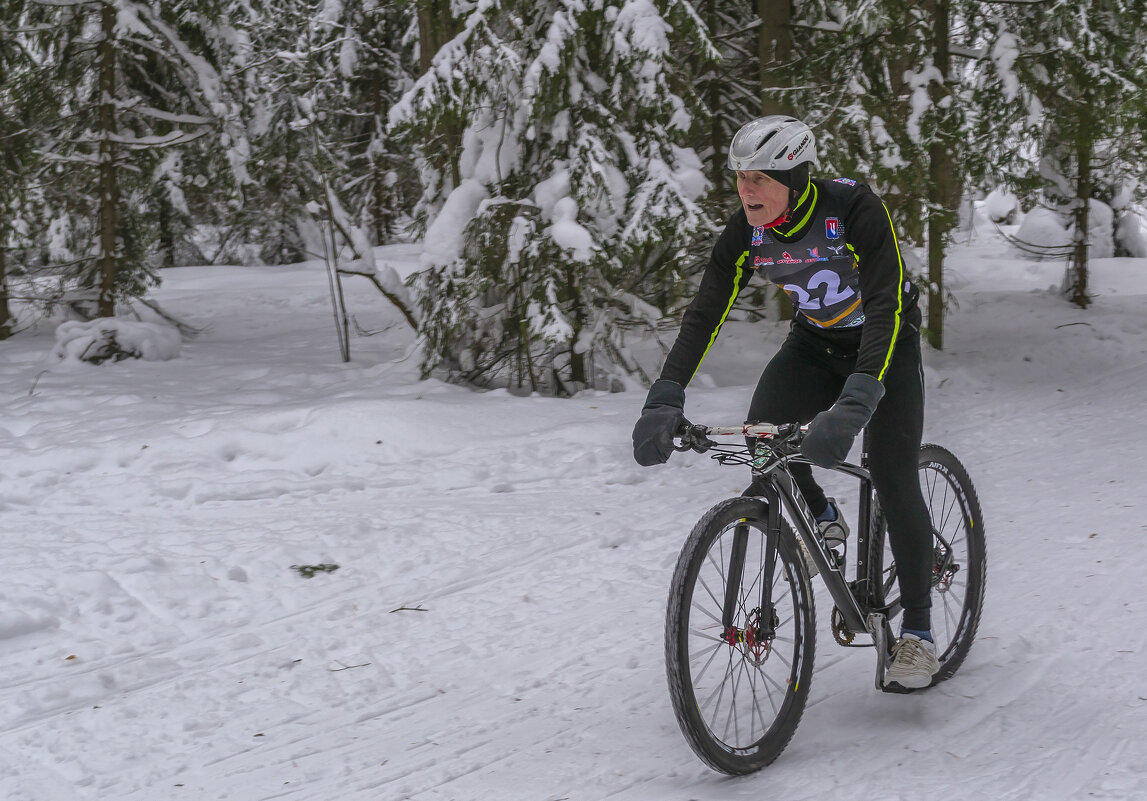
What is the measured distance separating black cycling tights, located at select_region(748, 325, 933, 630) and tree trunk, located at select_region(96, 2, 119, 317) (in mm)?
10516

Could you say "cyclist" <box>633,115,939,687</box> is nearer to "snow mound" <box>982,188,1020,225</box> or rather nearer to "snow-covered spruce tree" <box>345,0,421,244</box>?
"snow-covered spruce tree" <box>345,0,421,244</box>

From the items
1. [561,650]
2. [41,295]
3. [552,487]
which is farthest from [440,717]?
[41,295]

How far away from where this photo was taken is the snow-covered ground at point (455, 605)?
3752 millimetres

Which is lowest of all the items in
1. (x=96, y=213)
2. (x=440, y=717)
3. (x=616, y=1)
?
(x=440, y=717)

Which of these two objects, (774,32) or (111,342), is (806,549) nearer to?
(774,32)

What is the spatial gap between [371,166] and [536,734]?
1799cm

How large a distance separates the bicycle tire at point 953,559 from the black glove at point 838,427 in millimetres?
1178

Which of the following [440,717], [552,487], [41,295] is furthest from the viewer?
[41,295]

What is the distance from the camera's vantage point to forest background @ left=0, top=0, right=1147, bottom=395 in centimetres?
924

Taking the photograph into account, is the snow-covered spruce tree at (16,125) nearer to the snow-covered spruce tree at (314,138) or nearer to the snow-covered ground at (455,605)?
the snow-covered spruce tree at (314,138)

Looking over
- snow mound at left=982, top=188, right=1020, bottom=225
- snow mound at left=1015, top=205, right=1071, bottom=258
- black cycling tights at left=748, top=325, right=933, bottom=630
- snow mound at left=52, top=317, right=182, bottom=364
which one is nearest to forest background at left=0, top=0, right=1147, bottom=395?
snow mound at left=52, top=317, right=182, bottom=364

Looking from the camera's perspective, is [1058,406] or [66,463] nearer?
[66,463]

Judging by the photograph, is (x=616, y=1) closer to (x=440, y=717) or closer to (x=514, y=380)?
(x=514, y=380)

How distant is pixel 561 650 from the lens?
4.84 metres
